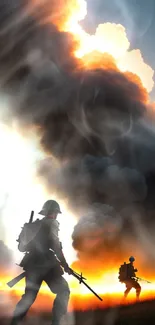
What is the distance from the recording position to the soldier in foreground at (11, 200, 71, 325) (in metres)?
6.98

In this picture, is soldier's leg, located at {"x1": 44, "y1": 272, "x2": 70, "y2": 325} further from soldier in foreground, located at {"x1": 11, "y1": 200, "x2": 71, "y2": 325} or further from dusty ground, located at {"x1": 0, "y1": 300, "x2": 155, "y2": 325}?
dusty ground, located at {"x1": 0, "y1": 300, "x2": 155, "y2": 325}

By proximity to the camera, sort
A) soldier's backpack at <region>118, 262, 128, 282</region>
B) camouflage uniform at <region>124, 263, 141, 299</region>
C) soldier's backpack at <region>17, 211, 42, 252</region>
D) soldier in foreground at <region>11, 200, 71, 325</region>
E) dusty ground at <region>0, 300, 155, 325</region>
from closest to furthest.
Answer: soldier in foreground at <region>11, 200, 71, 325</region>, soldier's backpack at <region>17, 211, 42, 252</region>, dusty ground at <region>0, 300, 155, 325</region>, camouflage uniform at <region>124, 263, 141, 299</region>, soldier's backpack at <region>118, 262, 128, 282</region>

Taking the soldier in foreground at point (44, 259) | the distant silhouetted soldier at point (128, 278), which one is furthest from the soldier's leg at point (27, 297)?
the distant silhouetted soldier at point (128, 278)

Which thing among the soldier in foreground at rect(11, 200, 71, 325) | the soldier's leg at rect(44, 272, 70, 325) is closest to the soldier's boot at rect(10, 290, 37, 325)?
the soldier in foreground at rect(11, 200, 71, 325)

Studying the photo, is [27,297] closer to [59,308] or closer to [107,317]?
[59,308]

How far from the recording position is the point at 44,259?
23.8ft

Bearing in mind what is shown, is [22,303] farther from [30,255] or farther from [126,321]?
[126,321]

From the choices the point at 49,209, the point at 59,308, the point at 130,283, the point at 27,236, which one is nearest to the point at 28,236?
the point at 27,236

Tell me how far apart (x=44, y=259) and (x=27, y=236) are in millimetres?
654

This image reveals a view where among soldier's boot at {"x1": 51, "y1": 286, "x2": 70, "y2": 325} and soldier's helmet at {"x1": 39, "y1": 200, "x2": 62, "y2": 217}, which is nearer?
soldier's boot at {"x1": 51, "y1": 286, "x2": 70, "y2": 325}

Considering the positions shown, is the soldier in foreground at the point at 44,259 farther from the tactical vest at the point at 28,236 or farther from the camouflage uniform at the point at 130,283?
the camouflage uniform at the point at 130,283

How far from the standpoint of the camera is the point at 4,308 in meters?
9.84

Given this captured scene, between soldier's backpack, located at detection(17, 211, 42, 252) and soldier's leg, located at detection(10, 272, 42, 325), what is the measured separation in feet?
2.01

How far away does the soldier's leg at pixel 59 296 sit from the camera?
265 inches
